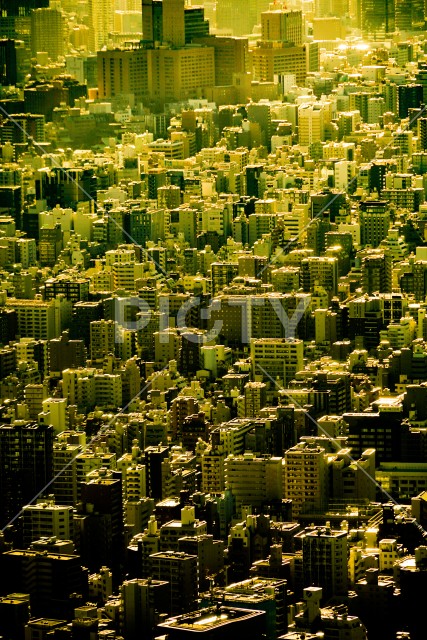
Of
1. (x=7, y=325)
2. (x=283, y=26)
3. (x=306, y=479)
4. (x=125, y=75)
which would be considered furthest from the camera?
(x=283, y=26)

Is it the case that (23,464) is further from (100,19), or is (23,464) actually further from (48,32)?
(100,19)

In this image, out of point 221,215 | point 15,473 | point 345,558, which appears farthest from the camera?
point 221,215

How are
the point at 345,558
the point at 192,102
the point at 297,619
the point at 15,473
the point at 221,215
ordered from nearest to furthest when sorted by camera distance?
the point at 297,619 < the point at 345,558 < the point at 15,473 < the point at 221,215 < the point at 192,102

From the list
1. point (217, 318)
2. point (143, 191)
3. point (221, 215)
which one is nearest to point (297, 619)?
point (217, 318)

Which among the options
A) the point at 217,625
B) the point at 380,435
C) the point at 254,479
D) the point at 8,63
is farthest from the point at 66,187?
the point at 217,625

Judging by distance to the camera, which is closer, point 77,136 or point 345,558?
point 345,558

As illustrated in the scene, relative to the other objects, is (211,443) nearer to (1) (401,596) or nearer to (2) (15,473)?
(2) (15,473)
